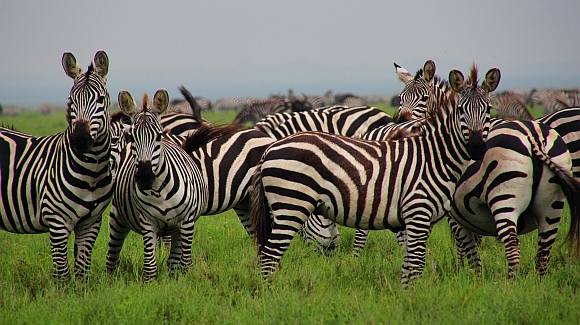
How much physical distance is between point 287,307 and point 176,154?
6.45ft

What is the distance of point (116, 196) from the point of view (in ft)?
18.4

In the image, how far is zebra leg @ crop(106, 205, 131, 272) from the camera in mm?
5680

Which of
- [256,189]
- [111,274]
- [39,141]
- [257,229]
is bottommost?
[111,274]

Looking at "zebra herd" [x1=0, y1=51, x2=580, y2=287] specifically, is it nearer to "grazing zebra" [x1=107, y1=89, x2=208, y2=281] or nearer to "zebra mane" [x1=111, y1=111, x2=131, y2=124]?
"grazing zebra" [x1=107, y1=89, x2=208, y2=281]

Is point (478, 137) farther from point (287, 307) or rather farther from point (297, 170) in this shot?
point (287, 307)

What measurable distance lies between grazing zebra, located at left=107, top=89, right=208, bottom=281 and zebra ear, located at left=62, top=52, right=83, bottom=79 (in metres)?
0.47

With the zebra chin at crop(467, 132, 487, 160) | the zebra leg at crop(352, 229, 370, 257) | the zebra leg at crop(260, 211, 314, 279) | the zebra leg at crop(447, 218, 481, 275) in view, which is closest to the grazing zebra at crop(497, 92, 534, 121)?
the zebra leg at crop(352, 229, 370, 257)

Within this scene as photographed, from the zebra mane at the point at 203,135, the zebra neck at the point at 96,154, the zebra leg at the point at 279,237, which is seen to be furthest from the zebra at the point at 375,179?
the zebra neck at the point at 96,154

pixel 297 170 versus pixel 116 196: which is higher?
pixel 297 170

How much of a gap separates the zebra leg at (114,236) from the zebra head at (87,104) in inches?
35.9

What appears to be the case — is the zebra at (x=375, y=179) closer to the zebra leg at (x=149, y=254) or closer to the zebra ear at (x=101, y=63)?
the zebra leg at (x=149, y=254)

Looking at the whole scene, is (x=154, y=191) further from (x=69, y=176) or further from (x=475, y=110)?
(x=475, y=110)

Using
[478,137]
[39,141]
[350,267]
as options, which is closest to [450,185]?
[478,137]

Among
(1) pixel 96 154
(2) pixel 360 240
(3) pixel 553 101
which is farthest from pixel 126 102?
(3) pixel 553 101
